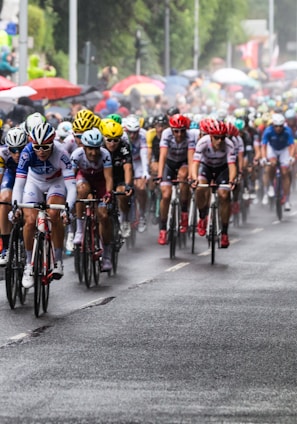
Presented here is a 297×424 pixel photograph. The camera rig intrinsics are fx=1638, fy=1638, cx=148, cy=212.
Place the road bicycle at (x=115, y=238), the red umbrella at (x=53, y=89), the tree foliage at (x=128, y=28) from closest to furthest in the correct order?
the road bicycle at (x=115, y=238), the red umbrella at (x=53, y=89), the tree foliage at (x=128, y=28)

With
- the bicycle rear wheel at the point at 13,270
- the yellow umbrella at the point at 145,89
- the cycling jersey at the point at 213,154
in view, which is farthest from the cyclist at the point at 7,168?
the yellow umbrella at the point at 145,89

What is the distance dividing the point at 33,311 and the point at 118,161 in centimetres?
556

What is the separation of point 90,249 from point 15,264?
2.27 metres

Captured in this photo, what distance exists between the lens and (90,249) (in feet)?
54.2

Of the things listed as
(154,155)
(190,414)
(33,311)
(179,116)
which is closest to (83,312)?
(33,311)

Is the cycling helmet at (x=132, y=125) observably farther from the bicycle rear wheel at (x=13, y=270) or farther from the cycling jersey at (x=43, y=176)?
the bicycle rear wheel at (x=13, y=270)

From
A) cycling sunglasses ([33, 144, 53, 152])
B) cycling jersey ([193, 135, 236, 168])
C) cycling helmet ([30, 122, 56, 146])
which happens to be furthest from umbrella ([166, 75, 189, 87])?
cycling helmet ([30, 122, 56, 146])

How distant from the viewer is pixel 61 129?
847 inches

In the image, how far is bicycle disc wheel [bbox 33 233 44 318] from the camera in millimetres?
13655

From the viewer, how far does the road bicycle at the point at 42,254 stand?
45.0ft

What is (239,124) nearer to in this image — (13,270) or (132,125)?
(132,125)

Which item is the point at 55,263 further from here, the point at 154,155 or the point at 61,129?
the point at 154,155

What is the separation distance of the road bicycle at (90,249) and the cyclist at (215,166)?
2916 millimetres

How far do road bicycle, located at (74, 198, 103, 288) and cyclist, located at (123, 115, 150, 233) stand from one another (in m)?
5.57
